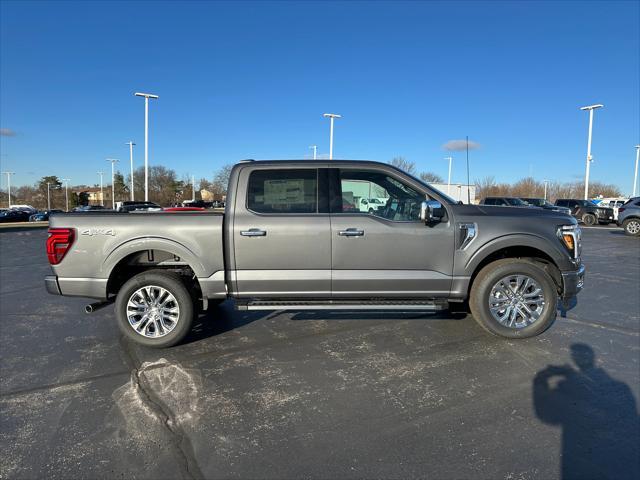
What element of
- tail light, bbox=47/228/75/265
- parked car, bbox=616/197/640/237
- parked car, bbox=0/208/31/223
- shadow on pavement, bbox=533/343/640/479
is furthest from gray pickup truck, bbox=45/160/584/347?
parked car, bbox=0/208/31/223

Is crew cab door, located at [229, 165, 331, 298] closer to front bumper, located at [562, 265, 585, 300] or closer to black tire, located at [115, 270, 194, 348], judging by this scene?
black tire, located at [115, 270, 194, 348]

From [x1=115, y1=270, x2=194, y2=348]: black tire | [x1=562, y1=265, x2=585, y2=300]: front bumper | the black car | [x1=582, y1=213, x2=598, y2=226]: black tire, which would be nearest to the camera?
[x1=115, y1=270, x2=194, y2=348]: black tire

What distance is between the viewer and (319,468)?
8.17 feet

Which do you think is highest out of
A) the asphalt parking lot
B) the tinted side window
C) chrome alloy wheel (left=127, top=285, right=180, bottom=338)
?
the tinted side window

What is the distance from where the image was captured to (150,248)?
4395 millimetres

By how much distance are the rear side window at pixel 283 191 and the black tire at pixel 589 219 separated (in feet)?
93.9

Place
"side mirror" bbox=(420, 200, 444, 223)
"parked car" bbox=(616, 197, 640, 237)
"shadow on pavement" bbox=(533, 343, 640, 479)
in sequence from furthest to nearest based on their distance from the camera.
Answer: "parked car" bbox=(616, 197, 640, 237), "side mirror" bbox=(420, 200, 444, 223), "shadow on pavement" bbox=(533, 343, 640, 479)

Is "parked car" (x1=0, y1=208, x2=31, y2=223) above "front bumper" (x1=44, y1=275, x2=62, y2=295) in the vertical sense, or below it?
below

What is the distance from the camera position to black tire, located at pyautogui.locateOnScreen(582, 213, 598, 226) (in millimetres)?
26938

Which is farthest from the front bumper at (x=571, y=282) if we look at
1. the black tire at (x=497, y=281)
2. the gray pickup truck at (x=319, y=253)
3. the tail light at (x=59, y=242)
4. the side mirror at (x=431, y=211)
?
the tail light at (x=59, y=242)

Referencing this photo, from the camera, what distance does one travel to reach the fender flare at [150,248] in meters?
4.39

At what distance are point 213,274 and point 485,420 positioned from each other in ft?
9.57

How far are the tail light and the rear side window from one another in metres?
1.91

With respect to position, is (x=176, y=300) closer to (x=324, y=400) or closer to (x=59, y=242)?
(x=59, y=242)
